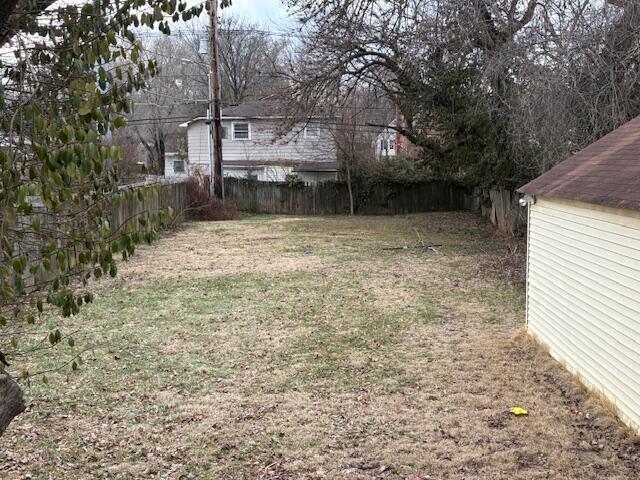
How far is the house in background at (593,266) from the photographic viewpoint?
4.44m

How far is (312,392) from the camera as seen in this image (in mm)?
5363

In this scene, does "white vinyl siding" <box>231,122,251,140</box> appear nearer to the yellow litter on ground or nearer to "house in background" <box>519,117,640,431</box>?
"house in background" <box>519,117,640,431</box>

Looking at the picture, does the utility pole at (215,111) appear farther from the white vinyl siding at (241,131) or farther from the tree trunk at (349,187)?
the white vinyl siding at (241,131)

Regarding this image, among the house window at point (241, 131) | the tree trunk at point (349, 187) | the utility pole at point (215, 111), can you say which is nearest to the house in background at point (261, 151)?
the house window at point (241, 131)

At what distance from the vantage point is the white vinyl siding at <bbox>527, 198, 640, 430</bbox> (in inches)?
174

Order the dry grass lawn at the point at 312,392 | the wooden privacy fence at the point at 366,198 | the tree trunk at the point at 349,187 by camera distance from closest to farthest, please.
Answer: the dry grass lawn at the point at 312,392 → the tree trunk at the point at 349,187 → the wooden privacy fence at the point at 366,198

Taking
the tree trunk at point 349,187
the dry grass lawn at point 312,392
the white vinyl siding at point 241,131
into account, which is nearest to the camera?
the dry grass lawn at point 312,392

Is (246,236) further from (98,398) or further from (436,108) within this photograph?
(98,398)

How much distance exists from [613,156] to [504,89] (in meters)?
6.80

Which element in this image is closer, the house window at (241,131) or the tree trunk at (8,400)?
the tree trunk at (8,400)

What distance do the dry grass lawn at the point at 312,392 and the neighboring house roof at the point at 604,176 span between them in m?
1.78

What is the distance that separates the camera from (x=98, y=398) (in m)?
5.24

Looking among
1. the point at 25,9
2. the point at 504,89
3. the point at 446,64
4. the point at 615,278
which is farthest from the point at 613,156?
the point at 446,64

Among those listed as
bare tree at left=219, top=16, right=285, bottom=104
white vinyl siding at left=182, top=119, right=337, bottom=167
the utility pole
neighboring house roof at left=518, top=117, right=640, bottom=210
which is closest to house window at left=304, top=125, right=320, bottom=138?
white vinyl siding at left=182, top=119, right=337, bottom=167
